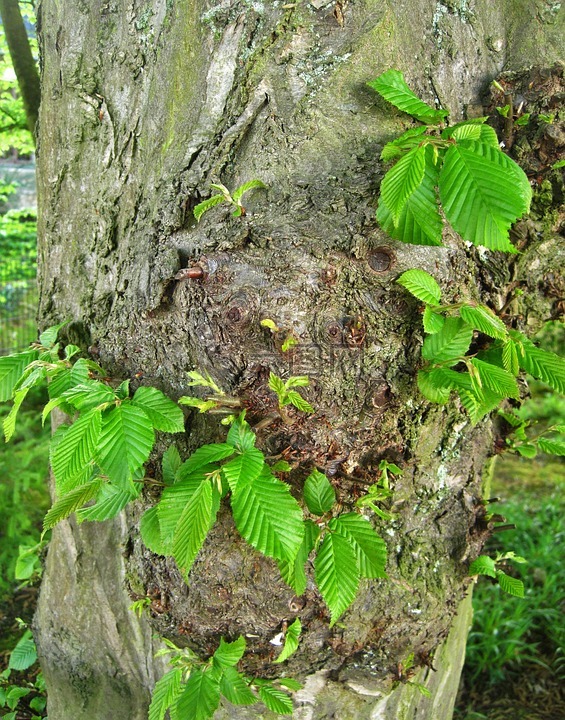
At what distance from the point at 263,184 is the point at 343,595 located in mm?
948

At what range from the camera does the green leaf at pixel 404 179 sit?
116cm

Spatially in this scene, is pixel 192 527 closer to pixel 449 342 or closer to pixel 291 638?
pixel 291 638

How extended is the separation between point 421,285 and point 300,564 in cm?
69

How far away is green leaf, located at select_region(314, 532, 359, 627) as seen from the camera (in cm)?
129

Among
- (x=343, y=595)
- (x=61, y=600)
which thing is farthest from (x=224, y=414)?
(x=61, y=600)

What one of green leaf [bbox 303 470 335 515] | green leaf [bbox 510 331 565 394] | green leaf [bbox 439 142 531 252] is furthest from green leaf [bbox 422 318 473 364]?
green leaf [bbox 303 470 335 515]

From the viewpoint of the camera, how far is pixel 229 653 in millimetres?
1483

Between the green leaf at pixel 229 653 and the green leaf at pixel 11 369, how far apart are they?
84 centimetres

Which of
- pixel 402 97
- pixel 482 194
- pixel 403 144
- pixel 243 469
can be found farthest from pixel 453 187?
pixel 243 469

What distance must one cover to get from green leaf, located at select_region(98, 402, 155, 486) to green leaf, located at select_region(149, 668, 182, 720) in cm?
70

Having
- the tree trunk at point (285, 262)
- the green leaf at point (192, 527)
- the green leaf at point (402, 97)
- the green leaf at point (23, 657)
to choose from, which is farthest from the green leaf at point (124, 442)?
the green leaf at point (23, 657)

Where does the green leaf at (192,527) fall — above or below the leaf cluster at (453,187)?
below

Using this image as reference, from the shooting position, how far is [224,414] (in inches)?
55.8

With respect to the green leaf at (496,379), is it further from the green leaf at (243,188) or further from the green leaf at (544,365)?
the green leaf at (243,188)
